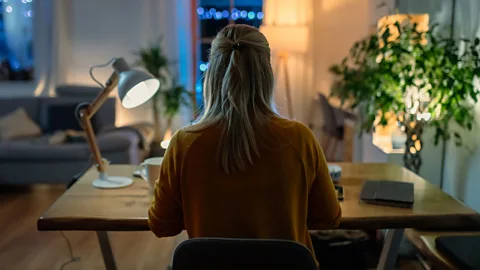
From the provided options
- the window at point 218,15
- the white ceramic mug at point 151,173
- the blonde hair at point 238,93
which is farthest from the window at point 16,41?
the blonde hair at point 238,93

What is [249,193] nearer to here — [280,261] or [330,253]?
[280,261]

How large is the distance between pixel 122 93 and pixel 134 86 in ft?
0.16

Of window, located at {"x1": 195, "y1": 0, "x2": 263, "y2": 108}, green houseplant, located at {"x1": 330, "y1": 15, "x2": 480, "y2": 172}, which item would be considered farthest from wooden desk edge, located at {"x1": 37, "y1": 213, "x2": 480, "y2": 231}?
window, located at {"x1": 195, "y1": 0, "x2": 263, "y2": 108}

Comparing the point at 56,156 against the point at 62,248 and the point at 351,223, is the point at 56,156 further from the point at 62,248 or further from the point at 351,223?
the point at 351,223

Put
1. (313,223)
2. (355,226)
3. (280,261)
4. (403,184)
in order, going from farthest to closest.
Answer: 1. (403,184)
2. (355,226)
3. (313,223)
4. (280,261)

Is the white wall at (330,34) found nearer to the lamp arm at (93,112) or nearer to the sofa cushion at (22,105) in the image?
the sofa cushion at (22,105)

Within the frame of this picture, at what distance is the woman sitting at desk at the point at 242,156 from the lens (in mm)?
1303

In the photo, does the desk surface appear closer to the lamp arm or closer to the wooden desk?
the wooden desk

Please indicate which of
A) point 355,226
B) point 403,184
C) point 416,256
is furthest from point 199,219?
point 416,256

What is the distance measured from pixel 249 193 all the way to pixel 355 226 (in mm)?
464

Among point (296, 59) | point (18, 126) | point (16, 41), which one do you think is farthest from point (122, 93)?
point (16, 41)

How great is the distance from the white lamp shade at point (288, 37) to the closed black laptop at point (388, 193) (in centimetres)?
360

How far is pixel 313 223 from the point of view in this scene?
1.48m

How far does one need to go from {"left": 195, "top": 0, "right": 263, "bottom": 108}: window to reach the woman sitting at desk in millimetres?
4889
